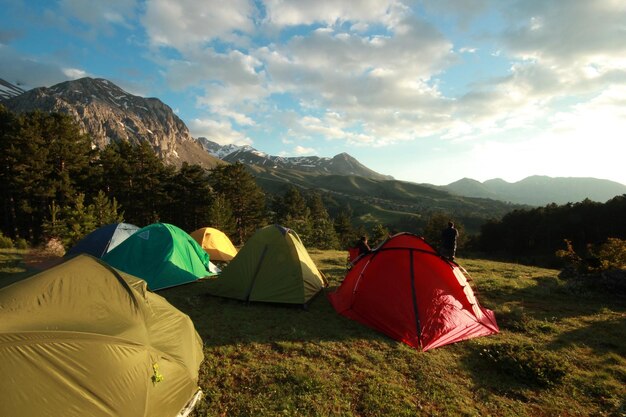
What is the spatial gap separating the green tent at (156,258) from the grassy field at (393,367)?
1827mm

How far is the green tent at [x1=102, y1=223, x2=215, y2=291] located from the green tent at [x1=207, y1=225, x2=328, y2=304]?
210 cm

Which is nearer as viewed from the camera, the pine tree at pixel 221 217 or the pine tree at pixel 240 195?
the pine tree at pixel 221 217

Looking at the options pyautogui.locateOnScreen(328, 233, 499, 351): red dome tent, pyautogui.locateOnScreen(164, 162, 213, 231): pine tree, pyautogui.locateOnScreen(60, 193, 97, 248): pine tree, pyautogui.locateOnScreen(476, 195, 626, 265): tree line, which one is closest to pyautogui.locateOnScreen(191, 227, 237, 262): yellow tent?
pyautogui.locateOnScreen(328, 233, 499, 351): red dome tent

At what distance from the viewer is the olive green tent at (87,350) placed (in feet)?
12.6

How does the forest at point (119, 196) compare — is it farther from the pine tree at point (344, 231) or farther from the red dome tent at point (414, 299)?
the red dome tent at point (414, 299)

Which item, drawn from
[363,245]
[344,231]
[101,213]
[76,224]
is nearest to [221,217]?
[101,213]

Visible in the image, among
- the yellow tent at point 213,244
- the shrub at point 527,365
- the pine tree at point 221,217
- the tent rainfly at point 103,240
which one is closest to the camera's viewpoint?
the shrub at point 527,365

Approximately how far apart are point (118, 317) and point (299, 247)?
720 centimetres

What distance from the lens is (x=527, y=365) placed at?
22.8 ft

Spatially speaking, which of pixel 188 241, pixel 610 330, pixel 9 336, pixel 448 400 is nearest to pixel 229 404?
pixel 9 336

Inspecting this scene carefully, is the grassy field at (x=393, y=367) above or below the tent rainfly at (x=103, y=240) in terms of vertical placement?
below

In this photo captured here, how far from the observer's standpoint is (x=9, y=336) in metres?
3.86

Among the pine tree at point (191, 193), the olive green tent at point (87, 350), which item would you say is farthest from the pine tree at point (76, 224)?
the pine tree at point (191, 193)

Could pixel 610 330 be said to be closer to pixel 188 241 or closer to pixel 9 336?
pixel 9 336
